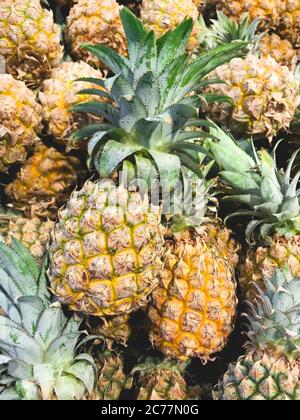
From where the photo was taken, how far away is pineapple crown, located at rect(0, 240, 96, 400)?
1.84 metres

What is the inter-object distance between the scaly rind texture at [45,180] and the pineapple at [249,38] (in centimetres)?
103

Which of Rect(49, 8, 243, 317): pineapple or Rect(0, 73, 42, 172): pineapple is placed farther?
Rect(0, 73, 42, 172): pineapple

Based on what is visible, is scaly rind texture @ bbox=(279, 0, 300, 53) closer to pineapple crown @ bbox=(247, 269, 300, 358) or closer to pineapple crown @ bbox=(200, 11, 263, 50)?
pineapple crown @ bbox=(200, 11, 263, 50)

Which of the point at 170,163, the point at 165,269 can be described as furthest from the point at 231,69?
the point at 165,269

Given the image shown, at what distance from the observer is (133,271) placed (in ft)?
5.87

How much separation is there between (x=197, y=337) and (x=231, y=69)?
1.26m

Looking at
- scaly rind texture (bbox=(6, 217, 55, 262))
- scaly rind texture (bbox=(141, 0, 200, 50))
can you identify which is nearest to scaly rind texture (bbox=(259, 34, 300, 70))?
scaly rind texture (bbox=(141, 0, 200, 50))

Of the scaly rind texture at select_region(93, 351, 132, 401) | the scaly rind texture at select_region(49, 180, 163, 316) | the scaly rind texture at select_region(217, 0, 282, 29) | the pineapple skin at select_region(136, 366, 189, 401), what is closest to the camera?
the scaly rind texture at select_region(49, 180, 163, 316)

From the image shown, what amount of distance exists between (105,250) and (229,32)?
5.16ft

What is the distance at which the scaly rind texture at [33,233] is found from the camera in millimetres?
2266

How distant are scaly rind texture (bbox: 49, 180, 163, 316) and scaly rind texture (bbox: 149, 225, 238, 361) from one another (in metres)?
0.21

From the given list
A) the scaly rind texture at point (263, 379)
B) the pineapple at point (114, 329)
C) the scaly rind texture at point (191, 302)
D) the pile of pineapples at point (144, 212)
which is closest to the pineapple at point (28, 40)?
the pile of pineapples at point (144, 212)

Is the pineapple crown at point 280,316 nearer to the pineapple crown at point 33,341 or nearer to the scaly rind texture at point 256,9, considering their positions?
the pineapple crown at point 33,341
